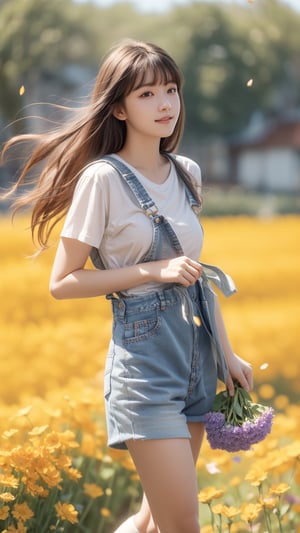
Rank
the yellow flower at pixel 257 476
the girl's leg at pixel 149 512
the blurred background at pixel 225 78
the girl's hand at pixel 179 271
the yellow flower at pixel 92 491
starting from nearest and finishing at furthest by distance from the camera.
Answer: the girl's hand at pixel 179 271
the girl's leg at pixel 149 512
the yellow flower at pixel 257 476
the yellow flower at pixel 92 491
the blurred background at pixel 225 78

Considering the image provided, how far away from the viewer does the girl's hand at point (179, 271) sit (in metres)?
2.40

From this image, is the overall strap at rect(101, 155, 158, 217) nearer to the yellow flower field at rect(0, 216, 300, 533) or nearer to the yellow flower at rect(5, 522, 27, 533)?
the yellow flower field at rect(0, 216, 300, 533)

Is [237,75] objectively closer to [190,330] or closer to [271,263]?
[271,263]

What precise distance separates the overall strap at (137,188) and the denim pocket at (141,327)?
0.28m

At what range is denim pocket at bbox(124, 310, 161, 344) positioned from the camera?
251 cm

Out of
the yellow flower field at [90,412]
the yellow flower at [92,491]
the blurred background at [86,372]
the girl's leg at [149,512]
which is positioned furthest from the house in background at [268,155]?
the girl's leg at [149,512]

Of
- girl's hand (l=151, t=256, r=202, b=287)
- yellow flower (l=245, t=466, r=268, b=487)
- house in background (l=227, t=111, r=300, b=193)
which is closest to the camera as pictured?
Answer: girl's hand (l=151, t=256, r=202, b=287)

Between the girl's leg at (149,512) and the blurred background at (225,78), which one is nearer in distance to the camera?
the girl's leg at (149,512)

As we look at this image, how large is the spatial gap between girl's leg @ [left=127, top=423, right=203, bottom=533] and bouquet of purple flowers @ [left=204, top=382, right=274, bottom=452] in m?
0.19

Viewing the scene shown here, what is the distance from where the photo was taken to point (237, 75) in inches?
1264

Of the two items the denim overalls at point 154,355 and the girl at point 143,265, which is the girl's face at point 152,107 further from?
the denim overalls at point 154,355

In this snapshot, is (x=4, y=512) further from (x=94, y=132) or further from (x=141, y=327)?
(x=94, y=132)

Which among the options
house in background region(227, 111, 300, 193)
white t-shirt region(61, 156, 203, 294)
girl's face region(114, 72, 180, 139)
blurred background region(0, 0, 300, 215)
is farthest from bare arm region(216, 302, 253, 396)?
house in background region(227, 111, 300, 193)

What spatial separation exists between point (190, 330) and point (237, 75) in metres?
30.4
